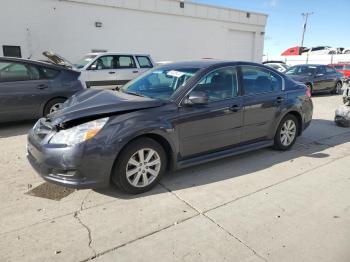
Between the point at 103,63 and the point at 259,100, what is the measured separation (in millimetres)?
7766

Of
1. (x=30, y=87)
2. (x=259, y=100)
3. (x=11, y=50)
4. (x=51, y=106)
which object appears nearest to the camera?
(x=259, y=100)

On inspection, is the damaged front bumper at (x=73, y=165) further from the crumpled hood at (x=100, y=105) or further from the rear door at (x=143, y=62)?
the rear door at (x=143, y=62)

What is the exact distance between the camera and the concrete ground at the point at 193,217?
2717 mm

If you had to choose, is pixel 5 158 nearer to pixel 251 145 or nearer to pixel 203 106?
pixel 203 106

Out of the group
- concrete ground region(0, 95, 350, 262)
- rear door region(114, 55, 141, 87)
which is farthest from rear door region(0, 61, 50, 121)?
rear door region(114, 55, 141, 87)

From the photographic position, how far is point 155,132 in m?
3.66

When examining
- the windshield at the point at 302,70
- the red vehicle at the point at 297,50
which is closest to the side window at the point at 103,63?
the windshield at the point at 302,70

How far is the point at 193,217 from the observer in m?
3.26

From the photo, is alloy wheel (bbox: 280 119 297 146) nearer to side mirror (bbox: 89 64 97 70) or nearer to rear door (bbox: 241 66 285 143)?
rear door (bbox: 241 66 285 143)

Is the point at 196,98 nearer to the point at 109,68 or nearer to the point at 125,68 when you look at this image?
the point at 109,68

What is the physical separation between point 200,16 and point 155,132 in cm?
1876

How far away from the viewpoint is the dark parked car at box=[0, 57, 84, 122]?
6344 millimetres

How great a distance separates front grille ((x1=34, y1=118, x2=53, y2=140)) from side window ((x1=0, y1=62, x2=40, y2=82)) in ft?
10.7

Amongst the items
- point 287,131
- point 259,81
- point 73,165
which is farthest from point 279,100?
point 73,165
